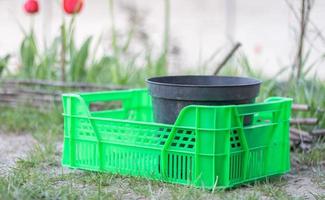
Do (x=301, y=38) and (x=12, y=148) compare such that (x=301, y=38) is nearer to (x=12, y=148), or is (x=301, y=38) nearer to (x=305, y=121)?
(x=305, y=121)

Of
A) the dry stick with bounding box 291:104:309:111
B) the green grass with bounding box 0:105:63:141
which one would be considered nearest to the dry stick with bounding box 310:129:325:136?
the dry stick with bounding box 291:104:309:111

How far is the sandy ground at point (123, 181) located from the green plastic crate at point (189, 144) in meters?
0.07

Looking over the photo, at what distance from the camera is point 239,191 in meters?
2.57

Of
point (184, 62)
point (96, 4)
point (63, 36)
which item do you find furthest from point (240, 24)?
point (63, 36)

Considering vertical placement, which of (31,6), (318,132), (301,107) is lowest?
(318,132)

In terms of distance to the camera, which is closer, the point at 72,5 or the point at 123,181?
the point at 123,181

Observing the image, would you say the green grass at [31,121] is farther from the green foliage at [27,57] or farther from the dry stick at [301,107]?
the dry stick at [301,107]

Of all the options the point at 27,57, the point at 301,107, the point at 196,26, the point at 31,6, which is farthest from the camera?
the point at 196,26

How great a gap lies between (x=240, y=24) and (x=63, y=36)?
2.87 metres

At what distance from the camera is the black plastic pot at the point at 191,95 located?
2.59 m

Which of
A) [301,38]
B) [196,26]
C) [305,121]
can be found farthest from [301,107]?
[196,26]

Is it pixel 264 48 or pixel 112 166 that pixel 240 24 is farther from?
pixel 112 166

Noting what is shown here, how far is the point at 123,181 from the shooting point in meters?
2.66

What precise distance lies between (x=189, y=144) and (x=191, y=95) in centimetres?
20
